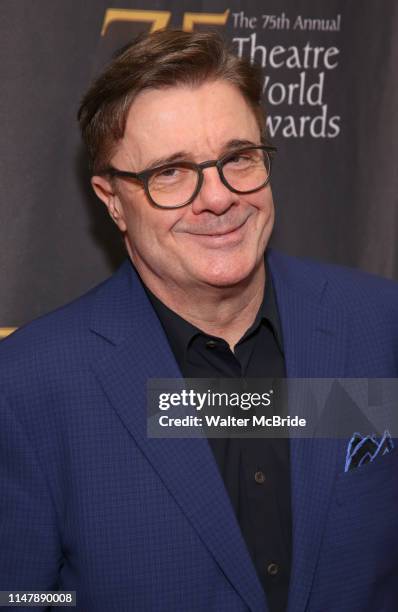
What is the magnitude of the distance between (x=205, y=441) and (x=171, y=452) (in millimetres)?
71

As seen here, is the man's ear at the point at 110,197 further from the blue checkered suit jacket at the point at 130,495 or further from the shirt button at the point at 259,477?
the shirt button at the point at 259,477

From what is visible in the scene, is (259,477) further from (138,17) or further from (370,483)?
(138,17)

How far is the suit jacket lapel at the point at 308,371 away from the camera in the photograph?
5.03ft

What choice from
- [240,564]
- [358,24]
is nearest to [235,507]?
[240,564]

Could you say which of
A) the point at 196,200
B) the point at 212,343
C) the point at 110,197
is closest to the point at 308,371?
the point at 212,343

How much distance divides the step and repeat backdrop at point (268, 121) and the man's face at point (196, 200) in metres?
0.40

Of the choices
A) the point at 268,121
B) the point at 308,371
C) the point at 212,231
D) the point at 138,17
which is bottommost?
the point at 308,371

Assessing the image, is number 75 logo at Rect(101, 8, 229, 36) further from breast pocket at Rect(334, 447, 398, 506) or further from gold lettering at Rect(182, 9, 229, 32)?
breast pocket at Rect(334, 447, 398, 506)

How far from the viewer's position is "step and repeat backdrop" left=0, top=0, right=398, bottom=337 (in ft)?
6.13

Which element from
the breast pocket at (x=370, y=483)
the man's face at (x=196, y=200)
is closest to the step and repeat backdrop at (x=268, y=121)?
the man's face at (x=196, y=200)

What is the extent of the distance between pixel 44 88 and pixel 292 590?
1.27 m

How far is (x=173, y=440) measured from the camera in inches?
58.9

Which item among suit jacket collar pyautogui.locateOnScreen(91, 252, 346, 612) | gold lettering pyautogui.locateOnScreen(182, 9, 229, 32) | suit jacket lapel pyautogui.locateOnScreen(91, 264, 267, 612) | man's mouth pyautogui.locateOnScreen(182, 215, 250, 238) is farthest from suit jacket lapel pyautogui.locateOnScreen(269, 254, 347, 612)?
gold lettering pyautogui.locateOnScreen(182, 9, 229, 32)

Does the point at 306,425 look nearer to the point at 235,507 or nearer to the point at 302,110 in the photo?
the point at 235,507
